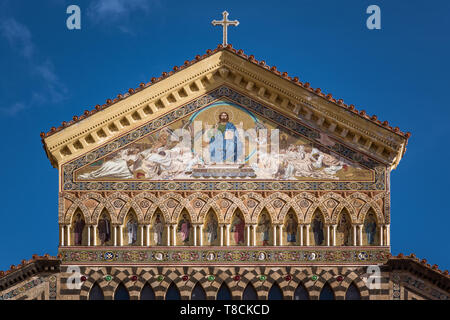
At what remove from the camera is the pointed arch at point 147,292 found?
4706cm

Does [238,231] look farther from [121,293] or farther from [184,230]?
[121,293]

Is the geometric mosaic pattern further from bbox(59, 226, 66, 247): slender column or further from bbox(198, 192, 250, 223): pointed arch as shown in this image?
bbox(198, 192, 250, 223): pointed arch

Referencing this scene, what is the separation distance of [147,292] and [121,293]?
0.69m

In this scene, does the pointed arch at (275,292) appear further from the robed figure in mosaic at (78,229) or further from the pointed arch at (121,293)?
the robed figure in mosaic at (78,229)

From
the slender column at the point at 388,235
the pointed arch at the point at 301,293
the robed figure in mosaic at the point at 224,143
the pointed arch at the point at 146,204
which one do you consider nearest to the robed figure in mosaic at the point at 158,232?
the pointed arch at the point at 146,204

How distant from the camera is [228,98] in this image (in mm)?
49031

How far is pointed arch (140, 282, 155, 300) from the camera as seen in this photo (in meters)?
47.1

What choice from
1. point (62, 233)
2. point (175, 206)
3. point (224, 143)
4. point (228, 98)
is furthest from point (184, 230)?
point (228, 98)

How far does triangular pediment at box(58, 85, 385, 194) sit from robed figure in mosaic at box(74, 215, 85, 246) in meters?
0.92

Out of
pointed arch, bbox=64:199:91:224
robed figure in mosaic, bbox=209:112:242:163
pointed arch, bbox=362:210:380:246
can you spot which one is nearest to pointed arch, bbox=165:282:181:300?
pointed arch, bbox=64:199:91:224

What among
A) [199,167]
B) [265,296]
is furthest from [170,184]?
[265,296]
